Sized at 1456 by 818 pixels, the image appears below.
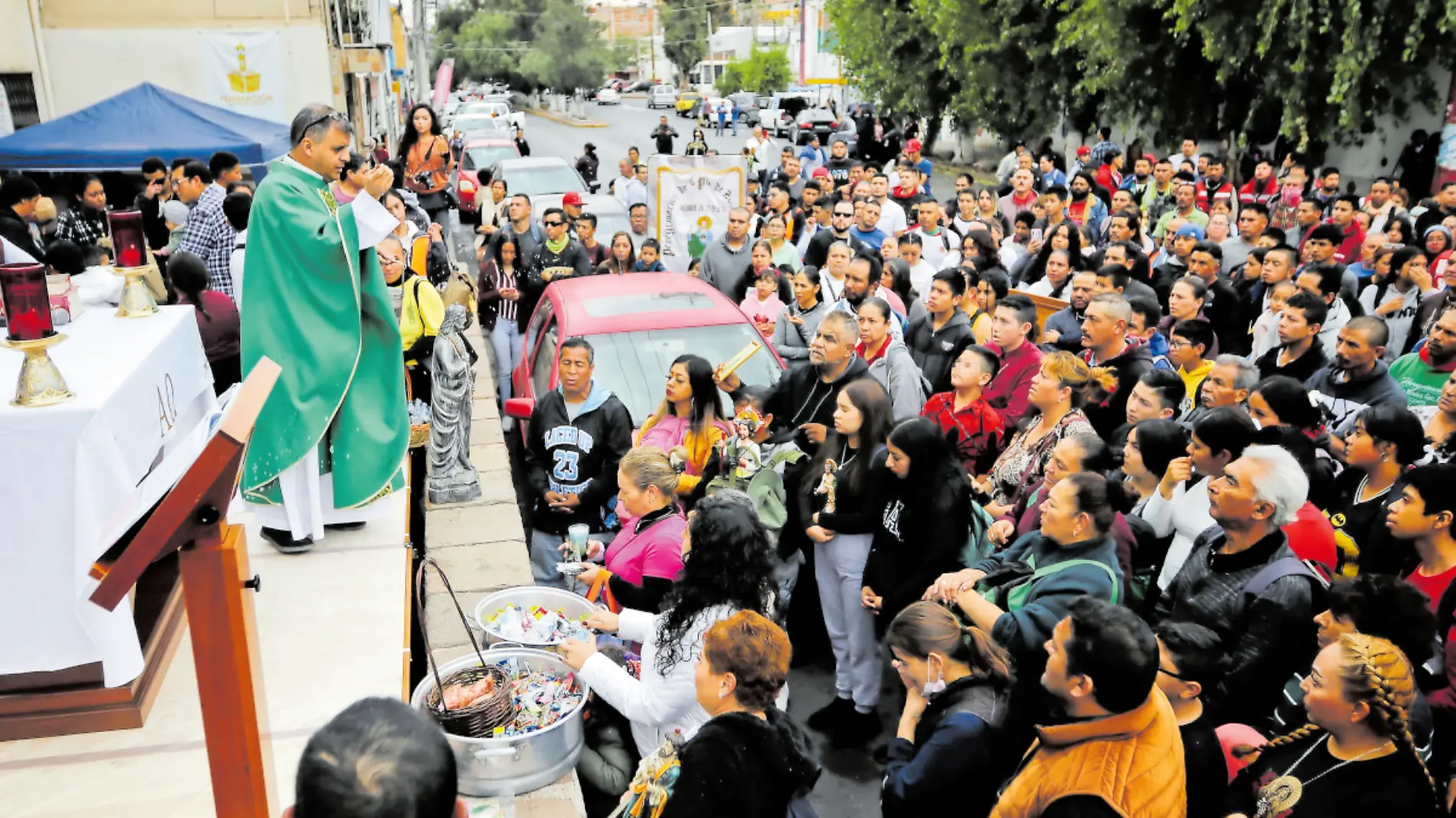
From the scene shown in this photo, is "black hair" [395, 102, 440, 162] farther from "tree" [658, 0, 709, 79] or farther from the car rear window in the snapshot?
"tree" [658, 0, 709, 79]

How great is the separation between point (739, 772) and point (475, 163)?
723 inches

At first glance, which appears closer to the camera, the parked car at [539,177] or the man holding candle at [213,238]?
the man holding candle at [213,238]

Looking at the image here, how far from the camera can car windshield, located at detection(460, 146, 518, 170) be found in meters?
19.5

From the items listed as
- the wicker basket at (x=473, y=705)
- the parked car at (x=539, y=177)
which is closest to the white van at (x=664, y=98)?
the parked car at (x=539, y=177)

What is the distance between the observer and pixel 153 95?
39.0ft

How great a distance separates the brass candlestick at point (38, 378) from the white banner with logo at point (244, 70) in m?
13.2

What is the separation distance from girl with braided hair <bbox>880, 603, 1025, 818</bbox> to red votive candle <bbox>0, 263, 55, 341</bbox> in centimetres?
258

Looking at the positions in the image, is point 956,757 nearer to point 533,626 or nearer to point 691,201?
point 533,626

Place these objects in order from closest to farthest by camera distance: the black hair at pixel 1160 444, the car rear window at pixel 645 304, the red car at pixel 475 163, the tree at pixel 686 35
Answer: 1. the black hair at pixel 1160 444
2. the car rear window at pixel 645 304
3. the red car at pixel 475 163
4. the tree at pixel 686 35

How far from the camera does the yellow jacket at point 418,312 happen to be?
19.1ft

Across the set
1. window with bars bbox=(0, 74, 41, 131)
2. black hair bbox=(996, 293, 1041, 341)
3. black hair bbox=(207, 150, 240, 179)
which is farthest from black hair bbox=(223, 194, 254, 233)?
window with bars bbox=(0, 74, 41, 131)

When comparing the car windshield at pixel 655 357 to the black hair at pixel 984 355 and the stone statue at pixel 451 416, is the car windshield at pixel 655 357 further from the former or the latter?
the black hair at pixel 984 355

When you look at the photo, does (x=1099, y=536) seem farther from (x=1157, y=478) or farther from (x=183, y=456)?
(x=183, y=456)

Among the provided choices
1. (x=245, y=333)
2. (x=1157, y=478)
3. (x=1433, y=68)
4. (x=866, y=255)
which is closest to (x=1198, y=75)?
(x=1433, y=68)
